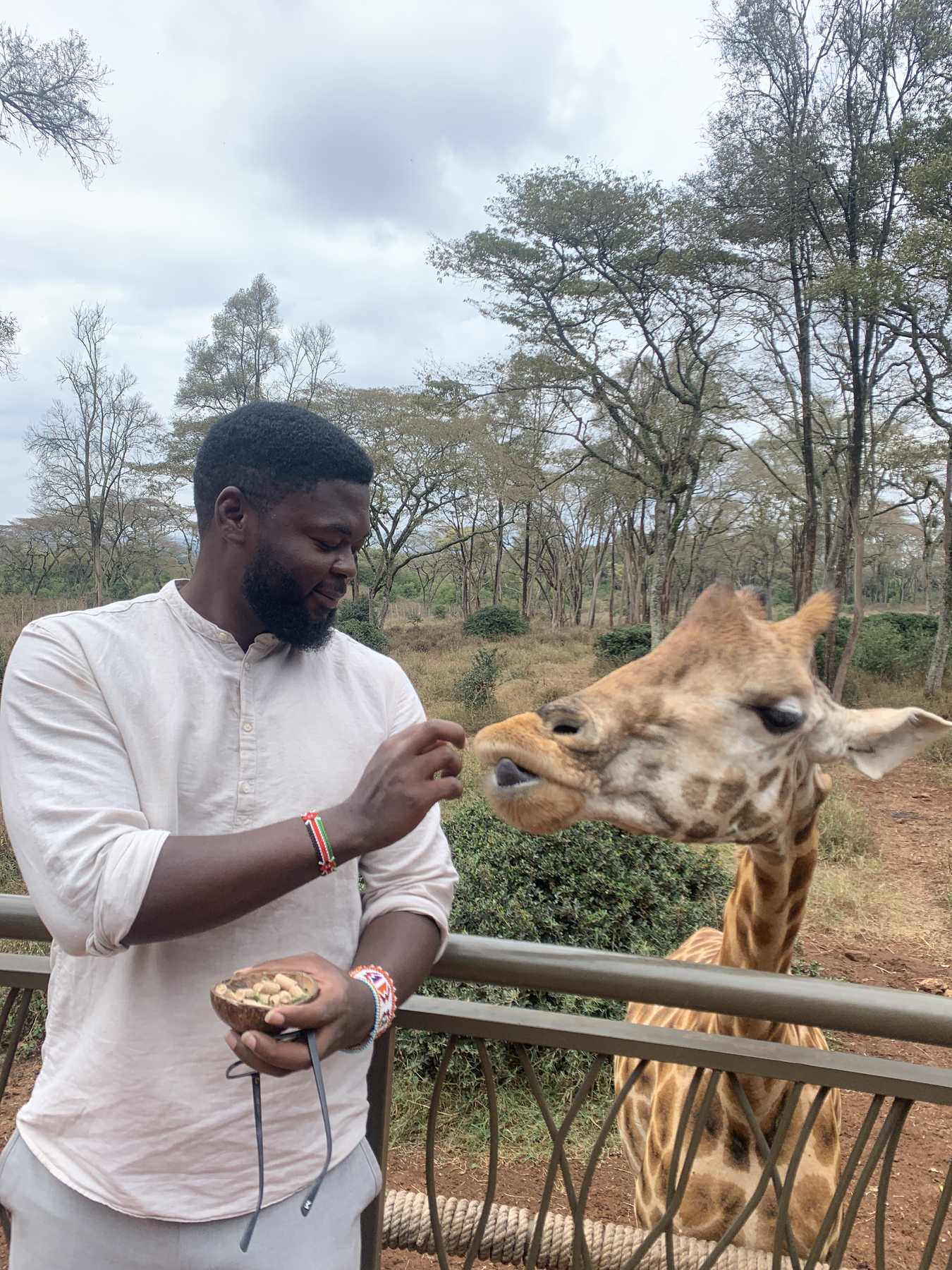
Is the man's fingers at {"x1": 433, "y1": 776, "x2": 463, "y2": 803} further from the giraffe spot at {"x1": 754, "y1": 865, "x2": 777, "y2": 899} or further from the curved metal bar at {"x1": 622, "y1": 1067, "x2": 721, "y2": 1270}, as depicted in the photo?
the giraffe spot at {"x1": 754, "y1": 865, "x2": 777, "y2": 899}

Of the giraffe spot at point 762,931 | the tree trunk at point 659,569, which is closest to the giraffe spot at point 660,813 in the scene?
the giraffe spot at point 762,931

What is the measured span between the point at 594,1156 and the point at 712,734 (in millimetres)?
761

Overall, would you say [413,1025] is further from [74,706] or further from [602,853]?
[602,853]

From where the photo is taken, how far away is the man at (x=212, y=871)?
44.1 inches

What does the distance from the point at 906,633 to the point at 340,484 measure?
17.7 metres

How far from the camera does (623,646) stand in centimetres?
1530

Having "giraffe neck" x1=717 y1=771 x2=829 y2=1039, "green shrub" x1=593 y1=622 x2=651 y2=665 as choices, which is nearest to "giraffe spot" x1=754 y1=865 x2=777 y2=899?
"giraffe neck" x1=717 y1=771 x2=829 y2=1039

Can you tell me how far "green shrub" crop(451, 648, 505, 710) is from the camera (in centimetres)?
1180

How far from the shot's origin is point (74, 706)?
120 centimetres

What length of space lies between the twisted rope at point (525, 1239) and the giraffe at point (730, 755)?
0.66 ft

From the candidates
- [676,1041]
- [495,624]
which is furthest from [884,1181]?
[495,624]

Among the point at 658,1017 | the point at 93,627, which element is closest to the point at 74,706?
the point at 93,627

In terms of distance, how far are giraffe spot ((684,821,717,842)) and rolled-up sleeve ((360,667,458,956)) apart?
43cm

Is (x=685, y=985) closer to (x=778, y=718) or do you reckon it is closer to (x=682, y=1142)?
(x=682, y=1142)
